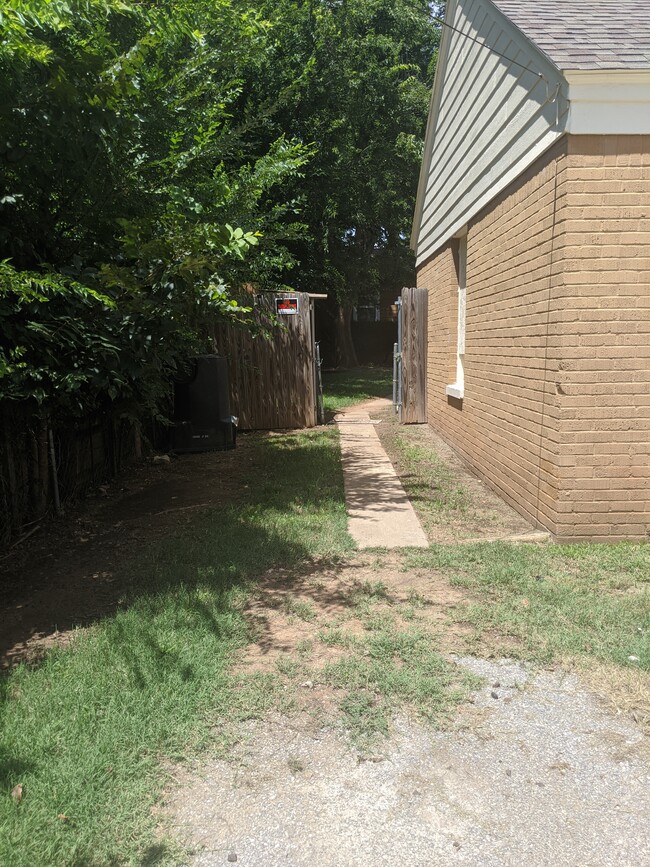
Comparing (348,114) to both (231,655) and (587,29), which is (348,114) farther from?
(231,655)

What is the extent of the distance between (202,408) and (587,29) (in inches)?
239

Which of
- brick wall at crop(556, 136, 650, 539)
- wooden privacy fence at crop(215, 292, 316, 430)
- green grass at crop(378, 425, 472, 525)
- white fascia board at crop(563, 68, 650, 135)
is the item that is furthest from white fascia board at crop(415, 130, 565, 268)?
green grass at crop(378, 425, 472, 525)

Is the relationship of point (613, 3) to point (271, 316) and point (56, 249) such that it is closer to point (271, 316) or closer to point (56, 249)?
point (271, 316)

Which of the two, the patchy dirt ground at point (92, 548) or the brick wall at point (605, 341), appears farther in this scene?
the brick wall at point (605, 341)

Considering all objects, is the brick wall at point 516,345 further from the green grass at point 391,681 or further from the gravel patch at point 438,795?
the gravel patch at point 438,795

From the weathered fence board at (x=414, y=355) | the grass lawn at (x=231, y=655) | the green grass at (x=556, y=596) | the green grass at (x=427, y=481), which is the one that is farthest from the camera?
the weathered fence board at (x=414, y=355)

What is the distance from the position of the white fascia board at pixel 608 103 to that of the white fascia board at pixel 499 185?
17 centimetres

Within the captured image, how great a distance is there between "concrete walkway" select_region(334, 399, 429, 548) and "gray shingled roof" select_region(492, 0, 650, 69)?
3631 millimetres

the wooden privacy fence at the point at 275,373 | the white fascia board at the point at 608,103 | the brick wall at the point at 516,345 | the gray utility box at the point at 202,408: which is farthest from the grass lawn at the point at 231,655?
the wooden privacy fence at the point at 275,373

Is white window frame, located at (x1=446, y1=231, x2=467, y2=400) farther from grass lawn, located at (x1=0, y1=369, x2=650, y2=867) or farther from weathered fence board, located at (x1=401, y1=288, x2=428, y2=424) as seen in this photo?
grass lawn, located at (x1=0, y1=369, x2=650, y2=867)

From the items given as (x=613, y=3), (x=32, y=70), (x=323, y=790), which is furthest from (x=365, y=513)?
(x=613, y=3)

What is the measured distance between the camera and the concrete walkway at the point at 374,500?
523 cm

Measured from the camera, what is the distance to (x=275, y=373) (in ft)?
35.7

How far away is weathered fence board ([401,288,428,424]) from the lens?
11.3 metres
